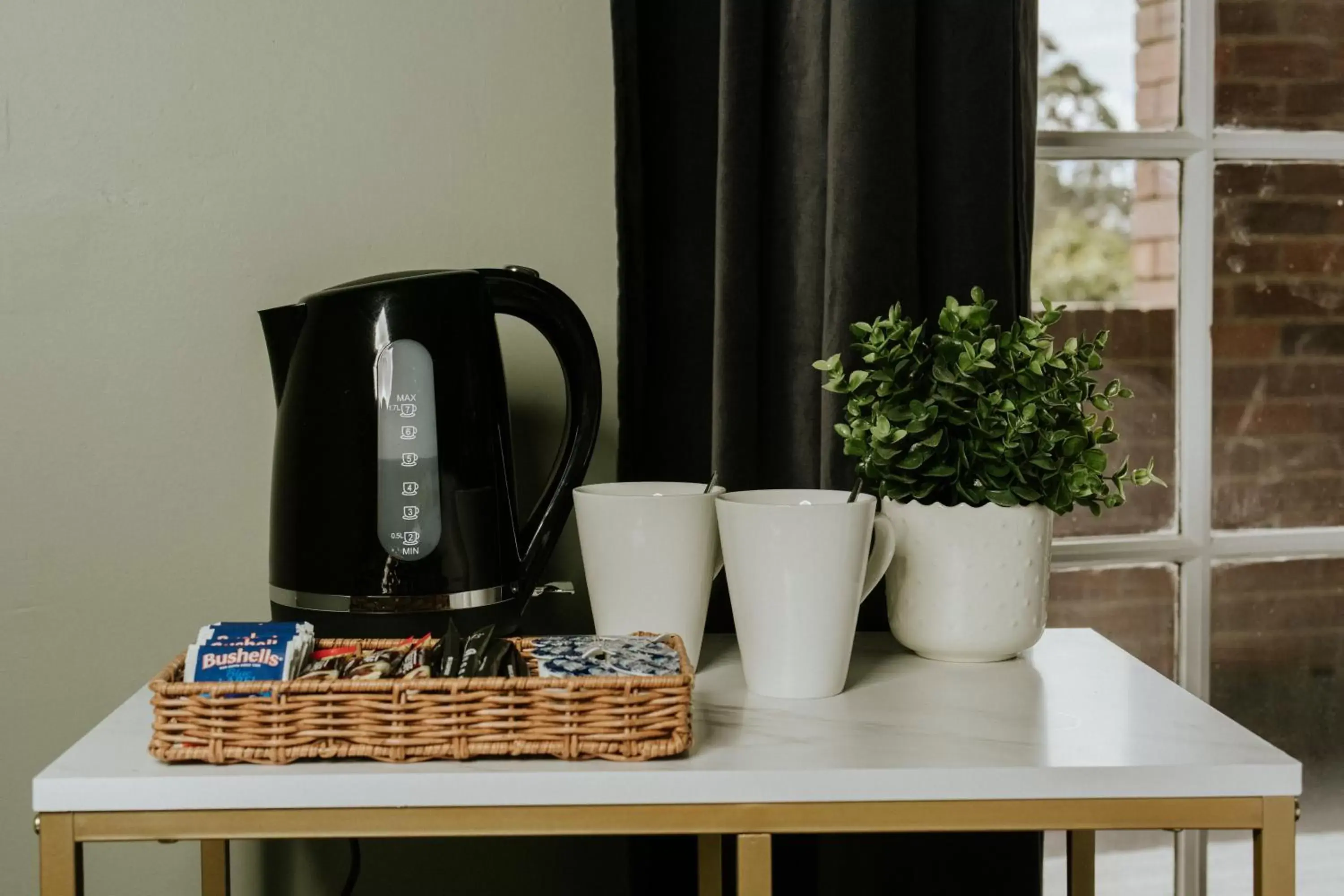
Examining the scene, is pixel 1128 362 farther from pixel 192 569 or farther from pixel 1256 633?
pixel 192 569

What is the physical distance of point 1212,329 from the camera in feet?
4.08

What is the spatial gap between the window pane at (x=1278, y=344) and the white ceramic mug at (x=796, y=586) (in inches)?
28.5

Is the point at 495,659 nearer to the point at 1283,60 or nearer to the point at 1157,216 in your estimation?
the point at 1157,216

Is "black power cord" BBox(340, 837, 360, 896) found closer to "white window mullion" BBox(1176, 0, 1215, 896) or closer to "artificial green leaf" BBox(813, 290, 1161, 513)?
"artificial green leaf" BBox(813, 290, 1161, 513)

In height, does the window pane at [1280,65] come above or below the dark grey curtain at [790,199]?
above

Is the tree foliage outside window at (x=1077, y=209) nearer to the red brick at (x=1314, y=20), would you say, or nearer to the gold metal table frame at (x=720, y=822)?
the red brick at (x=1314, y=20)

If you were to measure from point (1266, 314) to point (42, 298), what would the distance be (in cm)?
127

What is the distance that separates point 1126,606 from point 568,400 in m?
0.75

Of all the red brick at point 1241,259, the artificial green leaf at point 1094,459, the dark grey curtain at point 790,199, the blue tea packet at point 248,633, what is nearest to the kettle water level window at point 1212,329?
the red brick at point 1241,259

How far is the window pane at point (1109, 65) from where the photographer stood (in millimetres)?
1223

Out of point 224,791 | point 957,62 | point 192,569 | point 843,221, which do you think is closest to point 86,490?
point 192,569

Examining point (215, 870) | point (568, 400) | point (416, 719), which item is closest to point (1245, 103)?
point (568, 400)

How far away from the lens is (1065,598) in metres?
1.26

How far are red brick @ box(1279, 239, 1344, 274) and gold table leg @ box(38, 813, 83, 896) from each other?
1283mm
